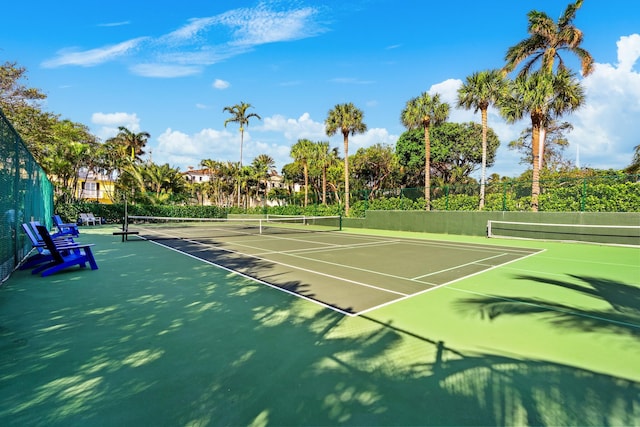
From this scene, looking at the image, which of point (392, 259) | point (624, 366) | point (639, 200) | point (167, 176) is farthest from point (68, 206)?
point (639, 200)

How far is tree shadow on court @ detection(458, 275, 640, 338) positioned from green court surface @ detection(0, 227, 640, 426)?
0.12 ft

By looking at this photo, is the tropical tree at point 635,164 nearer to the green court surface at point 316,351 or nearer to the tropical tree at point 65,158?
the green court surface at point 316,351

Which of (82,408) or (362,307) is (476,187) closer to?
(362,307)

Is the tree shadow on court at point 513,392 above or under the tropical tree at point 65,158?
under

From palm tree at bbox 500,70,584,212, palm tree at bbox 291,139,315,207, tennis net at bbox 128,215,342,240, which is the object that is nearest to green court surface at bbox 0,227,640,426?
tennis net at bbox 128,215,342,240

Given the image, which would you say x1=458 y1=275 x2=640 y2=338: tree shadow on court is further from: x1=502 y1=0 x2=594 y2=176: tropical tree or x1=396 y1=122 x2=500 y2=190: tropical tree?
x1=396 y1=122 x2=500 y2=190: tropical tree

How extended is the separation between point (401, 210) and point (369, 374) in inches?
871

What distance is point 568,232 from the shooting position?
53.3ft

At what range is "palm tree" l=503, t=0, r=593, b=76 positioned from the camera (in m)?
21.4

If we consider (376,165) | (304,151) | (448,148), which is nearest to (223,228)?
(304,151)

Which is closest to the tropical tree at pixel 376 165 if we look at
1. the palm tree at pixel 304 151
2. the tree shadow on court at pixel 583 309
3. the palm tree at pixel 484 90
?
the palm tree at pixel 304 151

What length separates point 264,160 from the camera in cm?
5912

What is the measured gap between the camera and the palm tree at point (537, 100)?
743 inches

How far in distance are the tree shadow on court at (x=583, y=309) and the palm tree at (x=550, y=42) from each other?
21695mm
